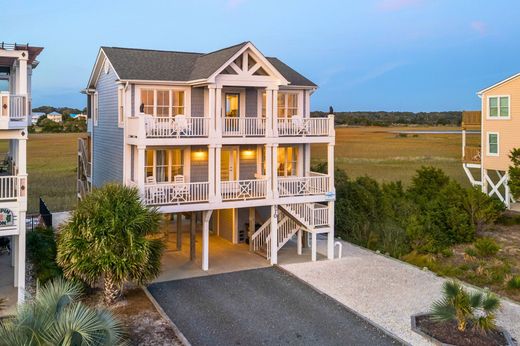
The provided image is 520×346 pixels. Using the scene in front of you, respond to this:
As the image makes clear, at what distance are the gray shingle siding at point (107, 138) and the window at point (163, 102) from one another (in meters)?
1.68

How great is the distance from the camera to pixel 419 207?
2847 cm

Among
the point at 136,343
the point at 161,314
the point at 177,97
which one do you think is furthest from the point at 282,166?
the point at 136,343

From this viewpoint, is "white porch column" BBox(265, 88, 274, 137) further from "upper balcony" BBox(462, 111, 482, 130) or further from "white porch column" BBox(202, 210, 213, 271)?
"upper balcony" BBox(462, 111, 482, 130)

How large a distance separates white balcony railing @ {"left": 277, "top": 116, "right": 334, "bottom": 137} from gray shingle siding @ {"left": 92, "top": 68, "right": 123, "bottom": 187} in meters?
7.15

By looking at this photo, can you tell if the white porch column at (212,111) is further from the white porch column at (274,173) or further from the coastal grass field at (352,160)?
the coastal grass field at (352,160)

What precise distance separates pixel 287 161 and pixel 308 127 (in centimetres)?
264

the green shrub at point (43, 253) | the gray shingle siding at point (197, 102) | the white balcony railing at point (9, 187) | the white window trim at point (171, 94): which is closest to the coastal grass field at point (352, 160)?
the green shrub at point (43, 253)

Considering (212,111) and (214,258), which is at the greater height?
(212,111)

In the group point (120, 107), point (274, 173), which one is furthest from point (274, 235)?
point (120, 107)

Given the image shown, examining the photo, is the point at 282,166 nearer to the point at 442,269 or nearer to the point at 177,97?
the point at 177,97

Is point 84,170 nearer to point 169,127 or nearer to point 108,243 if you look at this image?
point 169,127

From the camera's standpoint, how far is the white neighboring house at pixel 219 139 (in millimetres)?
19906

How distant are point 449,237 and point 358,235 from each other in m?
4.68

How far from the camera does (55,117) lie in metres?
126
